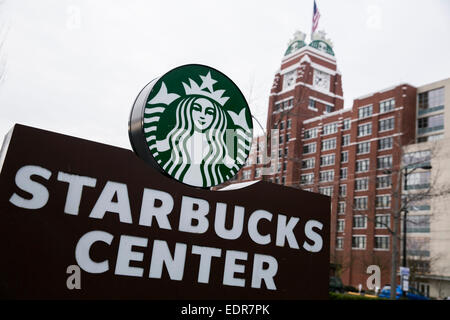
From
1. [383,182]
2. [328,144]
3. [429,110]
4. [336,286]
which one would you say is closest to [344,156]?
[328,144]

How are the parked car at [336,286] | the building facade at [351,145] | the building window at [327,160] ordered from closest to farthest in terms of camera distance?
the parked car at [336,286], the building facade at [351,145], the building window at [327,160]

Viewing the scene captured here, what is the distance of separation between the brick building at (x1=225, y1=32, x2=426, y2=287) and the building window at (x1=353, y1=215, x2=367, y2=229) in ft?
0.43

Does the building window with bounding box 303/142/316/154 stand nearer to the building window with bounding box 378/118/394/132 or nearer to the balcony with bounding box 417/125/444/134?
the building window with bounding box 378/118/394/132

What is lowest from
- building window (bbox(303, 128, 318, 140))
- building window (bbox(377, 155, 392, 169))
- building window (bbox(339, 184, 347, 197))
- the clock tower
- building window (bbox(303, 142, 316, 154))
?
building window (bbox(339, 184, 347, 197))

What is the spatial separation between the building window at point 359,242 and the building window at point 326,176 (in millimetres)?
9621

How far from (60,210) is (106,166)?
3.01 ft

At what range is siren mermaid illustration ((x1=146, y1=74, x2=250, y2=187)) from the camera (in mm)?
3795

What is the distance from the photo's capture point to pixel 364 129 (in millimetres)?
59938

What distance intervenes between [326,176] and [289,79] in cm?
1839

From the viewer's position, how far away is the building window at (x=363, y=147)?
58509 mm

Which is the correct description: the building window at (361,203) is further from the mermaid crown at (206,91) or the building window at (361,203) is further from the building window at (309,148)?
the mermaid crown at (206,91)

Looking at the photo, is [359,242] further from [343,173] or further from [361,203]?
[343,173]

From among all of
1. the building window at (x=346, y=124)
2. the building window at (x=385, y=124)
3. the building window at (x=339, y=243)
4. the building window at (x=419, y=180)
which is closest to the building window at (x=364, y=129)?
the building window at (x=385, y=124)

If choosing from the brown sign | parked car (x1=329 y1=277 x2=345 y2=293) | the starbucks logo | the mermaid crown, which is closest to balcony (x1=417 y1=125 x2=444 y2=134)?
parked car (x1=329 y1=277 x2=345 y2=293)
